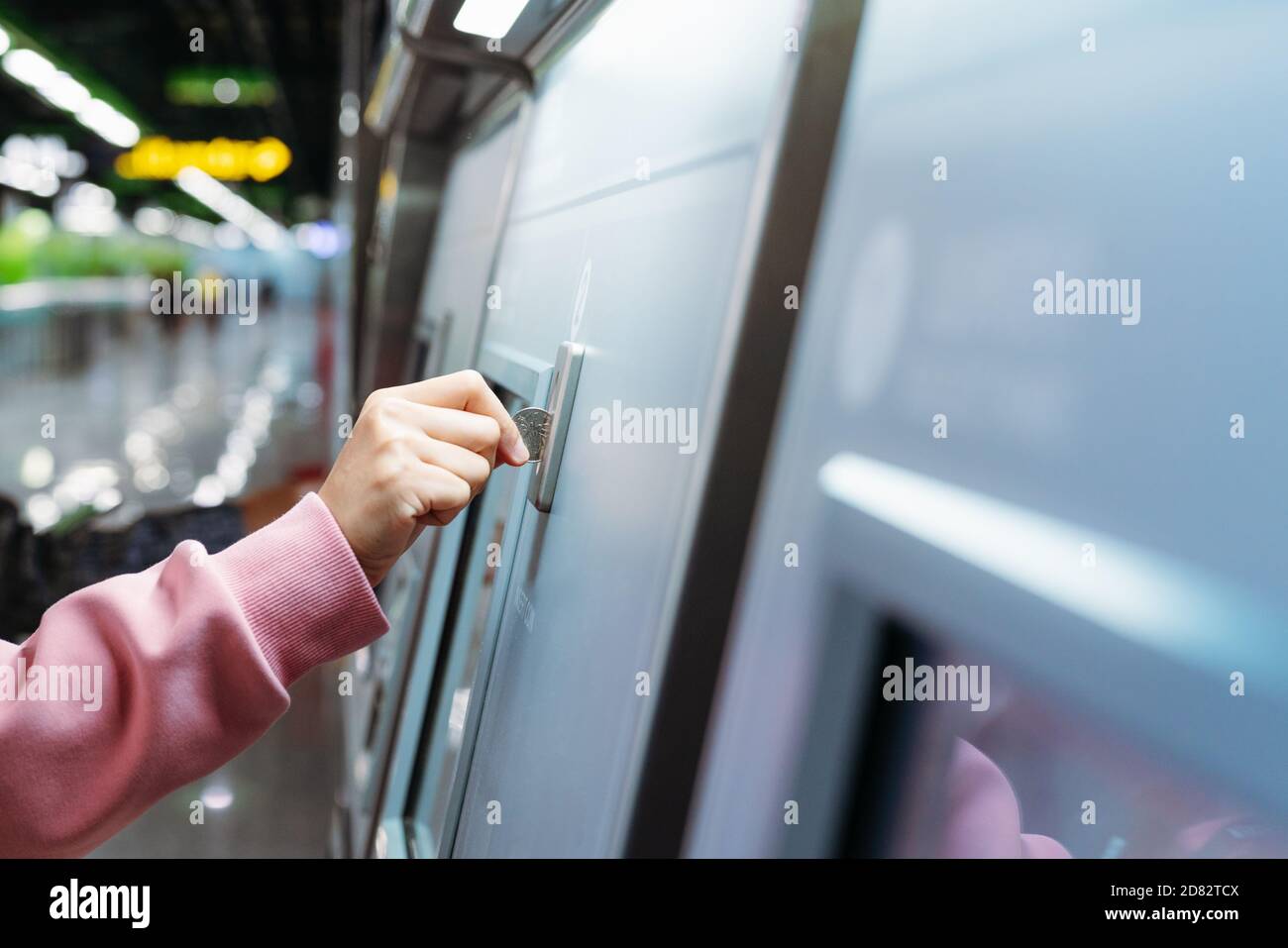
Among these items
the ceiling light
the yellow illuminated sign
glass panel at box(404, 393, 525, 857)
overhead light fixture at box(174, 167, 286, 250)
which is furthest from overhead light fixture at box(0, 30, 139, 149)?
glass panel at box(404, 393, 525, 857)

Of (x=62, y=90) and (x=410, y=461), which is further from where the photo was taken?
(x=62, y=90)

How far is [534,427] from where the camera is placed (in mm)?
816

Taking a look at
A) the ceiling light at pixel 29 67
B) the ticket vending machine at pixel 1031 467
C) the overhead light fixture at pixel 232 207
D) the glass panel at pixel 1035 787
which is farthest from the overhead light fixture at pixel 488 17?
the overhead light fixture at pixel 232 207

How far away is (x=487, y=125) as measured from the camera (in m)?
1.55

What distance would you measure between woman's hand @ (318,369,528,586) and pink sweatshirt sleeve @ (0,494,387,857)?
0.03 m

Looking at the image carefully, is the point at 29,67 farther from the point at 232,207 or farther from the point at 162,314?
the point at 232,207

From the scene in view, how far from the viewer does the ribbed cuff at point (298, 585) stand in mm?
720

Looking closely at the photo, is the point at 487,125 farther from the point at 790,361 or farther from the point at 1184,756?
the point at 1184,756

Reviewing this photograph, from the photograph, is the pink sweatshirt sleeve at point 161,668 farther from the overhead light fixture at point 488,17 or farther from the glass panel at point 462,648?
the overhead light fixture at point 488,17

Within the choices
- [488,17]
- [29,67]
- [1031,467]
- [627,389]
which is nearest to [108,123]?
[29,67]

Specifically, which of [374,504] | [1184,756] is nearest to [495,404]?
[374,504]

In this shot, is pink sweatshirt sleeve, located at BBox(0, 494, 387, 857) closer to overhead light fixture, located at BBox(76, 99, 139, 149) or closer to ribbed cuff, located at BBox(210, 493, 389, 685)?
ribbed cuff, located at BBox(210, 493, 389, 685)

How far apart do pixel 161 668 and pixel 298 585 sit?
108mm
